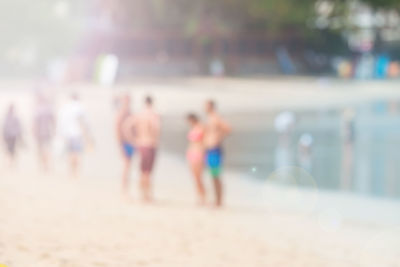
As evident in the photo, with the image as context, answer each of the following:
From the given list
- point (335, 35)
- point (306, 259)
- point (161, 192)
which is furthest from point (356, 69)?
point (306, 259)

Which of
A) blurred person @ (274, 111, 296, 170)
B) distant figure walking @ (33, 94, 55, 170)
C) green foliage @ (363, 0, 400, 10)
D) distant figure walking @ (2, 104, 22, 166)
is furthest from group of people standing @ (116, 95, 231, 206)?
green foliage @ (363, 0, 400, 10)

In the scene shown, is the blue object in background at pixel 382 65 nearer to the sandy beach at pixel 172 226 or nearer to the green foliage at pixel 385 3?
the green foliage at pixel 385 3

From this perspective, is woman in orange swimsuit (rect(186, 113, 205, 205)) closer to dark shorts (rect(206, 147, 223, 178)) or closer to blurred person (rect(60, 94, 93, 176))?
dark shorts (rect(206, 147, 223, 178))

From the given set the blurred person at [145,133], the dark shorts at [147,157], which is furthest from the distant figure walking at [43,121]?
the dark shorts at [147,157]

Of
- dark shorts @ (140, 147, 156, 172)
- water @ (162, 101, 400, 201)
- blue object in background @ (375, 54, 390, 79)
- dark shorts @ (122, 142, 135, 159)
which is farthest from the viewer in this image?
blue object in background @ (375, 54, 390, 79)

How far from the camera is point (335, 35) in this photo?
52031 millimetres

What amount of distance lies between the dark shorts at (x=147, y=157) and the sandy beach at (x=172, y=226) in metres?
0.57

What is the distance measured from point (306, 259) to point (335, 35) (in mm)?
44161

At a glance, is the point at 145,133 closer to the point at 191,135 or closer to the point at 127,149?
the point at 191,135

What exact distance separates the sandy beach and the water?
1718mm

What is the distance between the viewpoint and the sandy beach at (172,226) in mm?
8180

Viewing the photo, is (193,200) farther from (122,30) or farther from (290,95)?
(122,30)

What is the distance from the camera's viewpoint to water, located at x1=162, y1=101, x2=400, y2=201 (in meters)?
17.3

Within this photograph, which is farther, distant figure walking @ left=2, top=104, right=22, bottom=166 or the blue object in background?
the blue object in background
